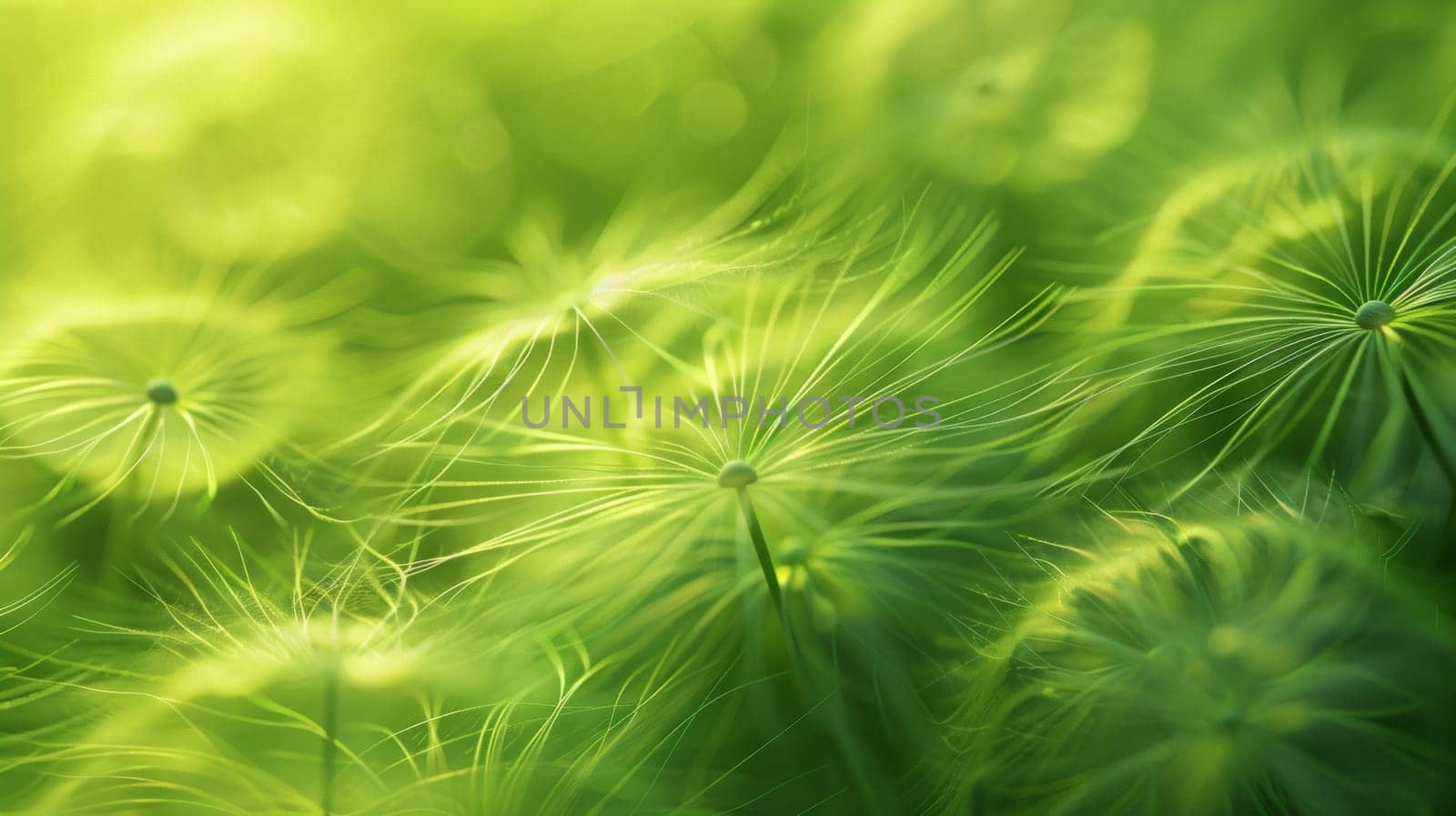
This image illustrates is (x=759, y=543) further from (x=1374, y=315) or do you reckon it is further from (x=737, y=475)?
(x=1374, y=315)

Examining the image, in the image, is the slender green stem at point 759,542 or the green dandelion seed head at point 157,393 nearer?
the slender green stem at point 759,542

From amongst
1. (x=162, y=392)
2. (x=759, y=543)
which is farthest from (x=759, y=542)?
(x=162, y=392)

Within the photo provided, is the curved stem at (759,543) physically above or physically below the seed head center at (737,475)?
below

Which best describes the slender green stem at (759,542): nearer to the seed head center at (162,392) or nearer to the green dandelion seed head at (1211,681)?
the green dandelion seed head at (1211,681)

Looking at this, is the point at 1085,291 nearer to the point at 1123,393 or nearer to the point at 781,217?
the point at 1123,393

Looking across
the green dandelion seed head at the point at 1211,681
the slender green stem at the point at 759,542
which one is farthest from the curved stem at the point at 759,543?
the green dandelion seed head at the point at 1211,681

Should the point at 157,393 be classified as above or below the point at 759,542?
above

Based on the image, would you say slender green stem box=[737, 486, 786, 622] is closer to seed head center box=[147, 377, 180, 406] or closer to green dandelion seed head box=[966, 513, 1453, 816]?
green dandelion seed head box=[966, 513, 1453, 816]
